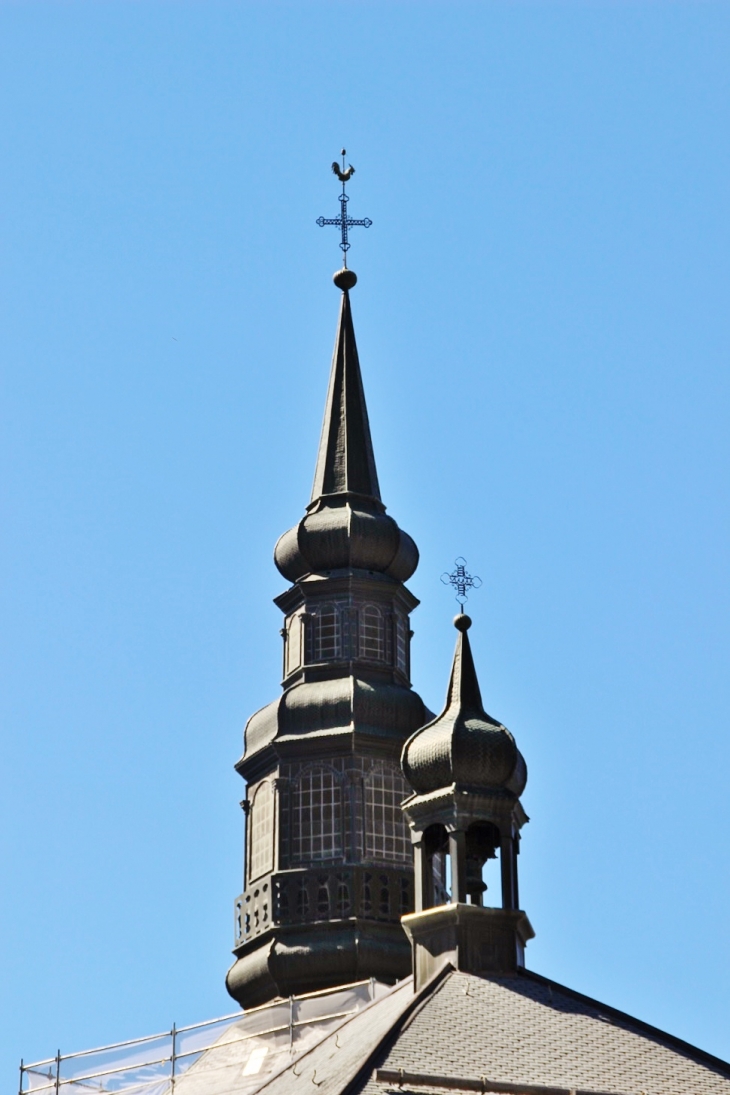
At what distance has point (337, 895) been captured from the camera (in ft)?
276

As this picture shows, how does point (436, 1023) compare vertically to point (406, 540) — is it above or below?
below

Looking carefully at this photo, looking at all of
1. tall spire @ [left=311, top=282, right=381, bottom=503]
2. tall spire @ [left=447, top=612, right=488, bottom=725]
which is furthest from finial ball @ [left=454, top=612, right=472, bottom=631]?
tall spire @ [left=311, top=282, right=381, bottom=503]

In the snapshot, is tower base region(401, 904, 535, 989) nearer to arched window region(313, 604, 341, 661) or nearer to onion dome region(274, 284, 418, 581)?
arched window region(313, 604, 341, 661)

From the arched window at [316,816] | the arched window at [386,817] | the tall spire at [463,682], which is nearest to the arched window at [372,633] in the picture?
the arched window at [386,817]

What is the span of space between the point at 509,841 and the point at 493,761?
1850mm

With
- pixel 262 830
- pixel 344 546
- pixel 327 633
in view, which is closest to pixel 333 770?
pixel 262 830

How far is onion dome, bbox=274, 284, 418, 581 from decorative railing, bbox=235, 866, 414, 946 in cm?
1047

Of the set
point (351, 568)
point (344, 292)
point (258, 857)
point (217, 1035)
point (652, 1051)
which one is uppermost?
point (344, 292)

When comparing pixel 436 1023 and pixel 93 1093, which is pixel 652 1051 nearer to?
pixel 436 1023

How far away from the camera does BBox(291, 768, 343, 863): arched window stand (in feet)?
278

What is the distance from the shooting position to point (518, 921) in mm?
67875

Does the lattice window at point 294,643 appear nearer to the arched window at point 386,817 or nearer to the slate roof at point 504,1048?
the arched window at point 386,817

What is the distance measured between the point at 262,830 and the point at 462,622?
16.6 metres

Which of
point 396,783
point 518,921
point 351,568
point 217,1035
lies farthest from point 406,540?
point 518,921
